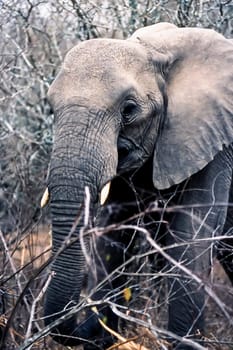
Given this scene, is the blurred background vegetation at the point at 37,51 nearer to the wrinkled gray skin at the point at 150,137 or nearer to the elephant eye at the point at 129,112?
the wrinkled gray skin at the point at 150,137

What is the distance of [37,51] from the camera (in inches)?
245

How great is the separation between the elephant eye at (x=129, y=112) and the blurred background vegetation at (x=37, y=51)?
1307 millimetres

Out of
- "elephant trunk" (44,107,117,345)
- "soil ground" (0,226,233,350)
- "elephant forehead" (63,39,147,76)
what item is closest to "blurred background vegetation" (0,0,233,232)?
"soil ground" (0,226,233,350)

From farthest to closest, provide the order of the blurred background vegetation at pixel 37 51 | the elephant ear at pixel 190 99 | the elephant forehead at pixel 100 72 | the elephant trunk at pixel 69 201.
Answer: the blurred background vegetation at pixel 37 51
the elephant ear at pixel 190 99
the elephant forehead at pixel 100 72
the elephant trunk at pixel 69 201

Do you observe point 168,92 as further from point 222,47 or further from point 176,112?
point 222,47

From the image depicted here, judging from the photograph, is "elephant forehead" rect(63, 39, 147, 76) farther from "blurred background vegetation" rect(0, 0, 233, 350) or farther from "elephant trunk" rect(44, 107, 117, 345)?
"blurred background vegetation" rect(0, 0, 233, 350)

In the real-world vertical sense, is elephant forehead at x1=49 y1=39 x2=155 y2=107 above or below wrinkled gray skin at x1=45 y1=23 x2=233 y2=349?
above

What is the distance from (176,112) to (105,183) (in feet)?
1.85

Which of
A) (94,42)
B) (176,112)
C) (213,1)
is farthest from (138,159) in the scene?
(213,1)

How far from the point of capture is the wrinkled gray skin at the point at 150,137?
332 centimetres

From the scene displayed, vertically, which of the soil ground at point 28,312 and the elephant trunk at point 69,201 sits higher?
the elephant trunk at point 69,201

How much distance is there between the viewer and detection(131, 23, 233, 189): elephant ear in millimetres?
3762

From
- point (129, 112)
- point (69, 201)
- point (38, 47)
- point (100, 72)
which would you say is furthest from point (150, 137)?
point (38, 47)

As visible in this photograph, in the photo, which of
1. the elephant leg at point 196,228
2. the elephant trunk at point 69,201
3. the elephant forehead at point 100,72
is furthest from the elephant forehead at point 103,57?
the elephant leg at point 196,228
